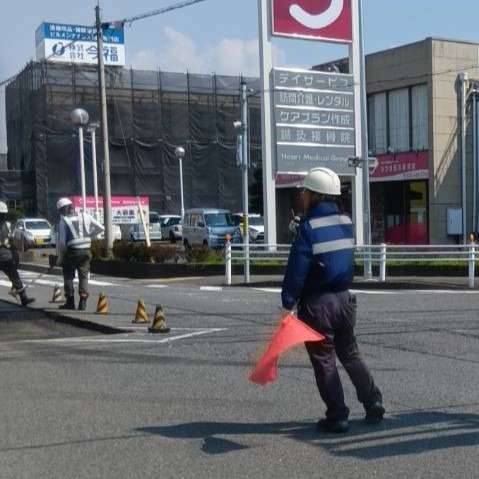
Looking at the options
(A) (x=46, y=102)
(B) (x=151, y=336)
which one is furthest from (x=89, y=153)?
(B) (x=151, y=336)

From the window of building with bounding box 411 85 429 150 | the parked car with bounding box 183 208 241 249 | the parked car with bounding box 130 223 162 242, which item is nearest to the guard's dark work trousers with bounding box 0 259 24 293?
the parked car with bounding box 183 208 241 249

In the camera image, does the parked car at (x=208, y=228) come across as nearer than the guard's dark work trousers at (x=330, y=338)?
No

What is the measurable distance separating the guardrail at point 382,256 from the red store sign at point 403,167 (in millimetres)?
13427

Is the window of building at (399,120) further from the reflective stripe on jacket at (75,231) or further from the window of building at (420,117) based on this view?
the reflective stripe on jacket at (75,231)

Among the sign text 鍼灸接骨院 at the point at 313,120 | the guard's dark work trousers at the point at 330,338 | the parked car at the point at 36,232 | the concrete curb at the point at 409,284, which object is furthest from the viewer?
the parked car at the point at 36,232

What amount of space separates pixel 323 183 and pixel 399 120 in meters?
32.0

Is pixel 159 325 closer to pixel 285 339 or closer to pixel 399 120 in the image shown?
pixel 285 339

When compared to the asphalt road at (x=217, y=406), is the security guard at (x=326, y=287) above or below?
above

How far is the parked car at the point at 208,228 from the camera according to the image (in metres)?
38.5

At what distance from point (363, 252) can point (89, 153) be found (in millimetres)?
40904

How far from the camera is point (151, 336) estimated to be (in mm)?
11383

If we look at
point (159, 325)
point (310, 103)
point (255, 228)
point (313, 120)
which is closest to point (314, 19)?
point (310, 103)

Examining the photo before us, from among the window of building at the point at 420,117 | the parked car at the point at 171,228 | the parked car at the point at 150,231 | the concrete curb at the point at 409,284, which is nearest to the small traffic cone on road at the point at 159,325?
the concrete curb at the point at 409,284

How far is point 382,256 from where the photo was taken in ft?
65.2
